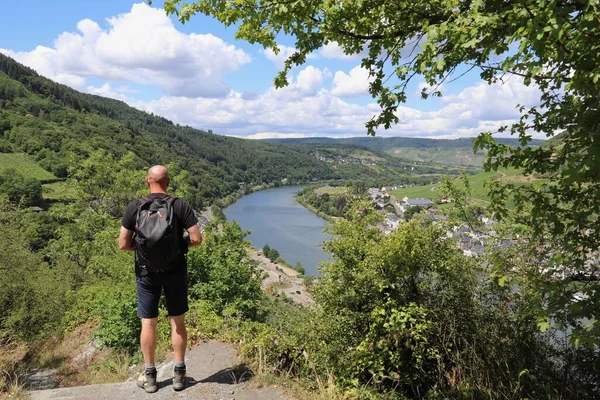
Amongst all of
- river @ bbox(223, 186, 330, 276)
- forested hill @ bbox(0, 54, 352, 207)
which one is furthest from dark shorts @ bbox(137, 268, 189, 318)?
river @ bbox(223, 186, 330, 276)

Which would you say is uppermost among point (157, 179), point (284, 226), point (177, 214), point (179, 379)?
point (157, 179)

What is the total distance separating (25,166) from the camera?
6147 centimetres

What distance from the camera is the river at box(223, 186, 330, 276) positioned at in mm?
66812

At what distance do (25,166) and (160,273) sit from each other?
7120 centimetres

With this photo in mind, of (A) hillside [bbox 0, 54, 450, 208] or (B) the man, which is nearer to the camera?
(B) the man

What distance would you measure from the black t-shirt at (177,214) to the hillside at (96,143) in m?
15.6

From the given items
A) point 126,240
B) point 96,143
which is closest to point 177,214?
point 126,240

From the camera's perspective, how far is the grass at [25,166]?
58719mm

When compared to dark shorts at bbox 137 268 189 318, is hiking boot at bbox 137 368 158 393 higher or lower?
lower

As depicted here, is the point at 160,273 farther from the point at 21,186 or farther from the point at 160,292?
the point at 21,186

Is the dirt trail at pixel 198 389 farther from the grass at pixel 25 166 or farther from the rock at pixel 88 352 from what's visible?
the grass at pixel 25 166

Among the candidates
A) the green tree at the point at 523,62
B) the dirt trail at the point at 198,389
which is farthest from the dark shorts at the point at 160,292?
the green tree at the point at 523,62

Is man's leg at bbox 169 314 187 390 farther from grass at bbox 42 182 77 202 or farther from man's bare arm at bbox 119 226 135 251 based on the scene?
grass at bbox 42 182 77 202

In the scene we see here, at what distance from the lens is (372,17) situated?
11.3 ft
